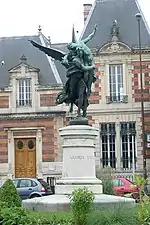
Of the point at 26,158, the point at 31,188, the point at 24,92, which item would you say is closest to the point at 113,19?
the point at 24,92

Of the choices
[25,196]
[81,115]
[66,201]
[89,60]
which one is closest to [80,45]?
[89,60]

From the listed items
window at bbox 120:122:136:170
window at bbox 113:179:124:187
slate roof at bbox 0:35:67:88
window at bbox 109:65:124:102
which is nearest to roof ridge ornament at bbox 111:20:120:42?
window at bbox 109:65:124:102

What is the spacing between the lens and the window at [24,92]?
37.5m

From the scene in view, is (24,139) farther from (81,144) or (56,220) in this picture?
(56,220)

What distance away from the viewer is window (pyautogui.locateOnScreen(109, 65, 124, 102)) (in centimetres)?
3656

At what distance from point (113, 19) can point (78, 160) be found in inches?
928

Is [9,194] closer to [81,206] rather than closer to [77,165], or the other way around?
[77,165]

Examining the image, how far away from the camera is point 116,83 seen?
36.7m

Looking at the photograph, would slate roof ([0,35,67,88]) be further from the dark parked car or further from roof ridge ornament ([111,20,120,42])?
the dark parked car

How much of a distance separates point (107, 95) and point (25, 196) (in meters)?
12.4

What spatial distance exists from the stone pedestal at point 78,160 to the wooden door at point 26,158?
20436mm

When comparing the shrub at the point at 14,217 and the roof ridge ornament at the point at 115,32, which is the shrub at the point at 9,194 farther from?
the roof ridge ornament at the point at 115,32

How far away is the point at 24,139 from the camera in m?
37.2

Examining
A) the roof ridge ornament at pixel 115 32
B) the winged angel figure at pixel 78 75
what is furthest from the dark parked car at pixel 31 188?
the roof ridge ornament at pixel 115 32
